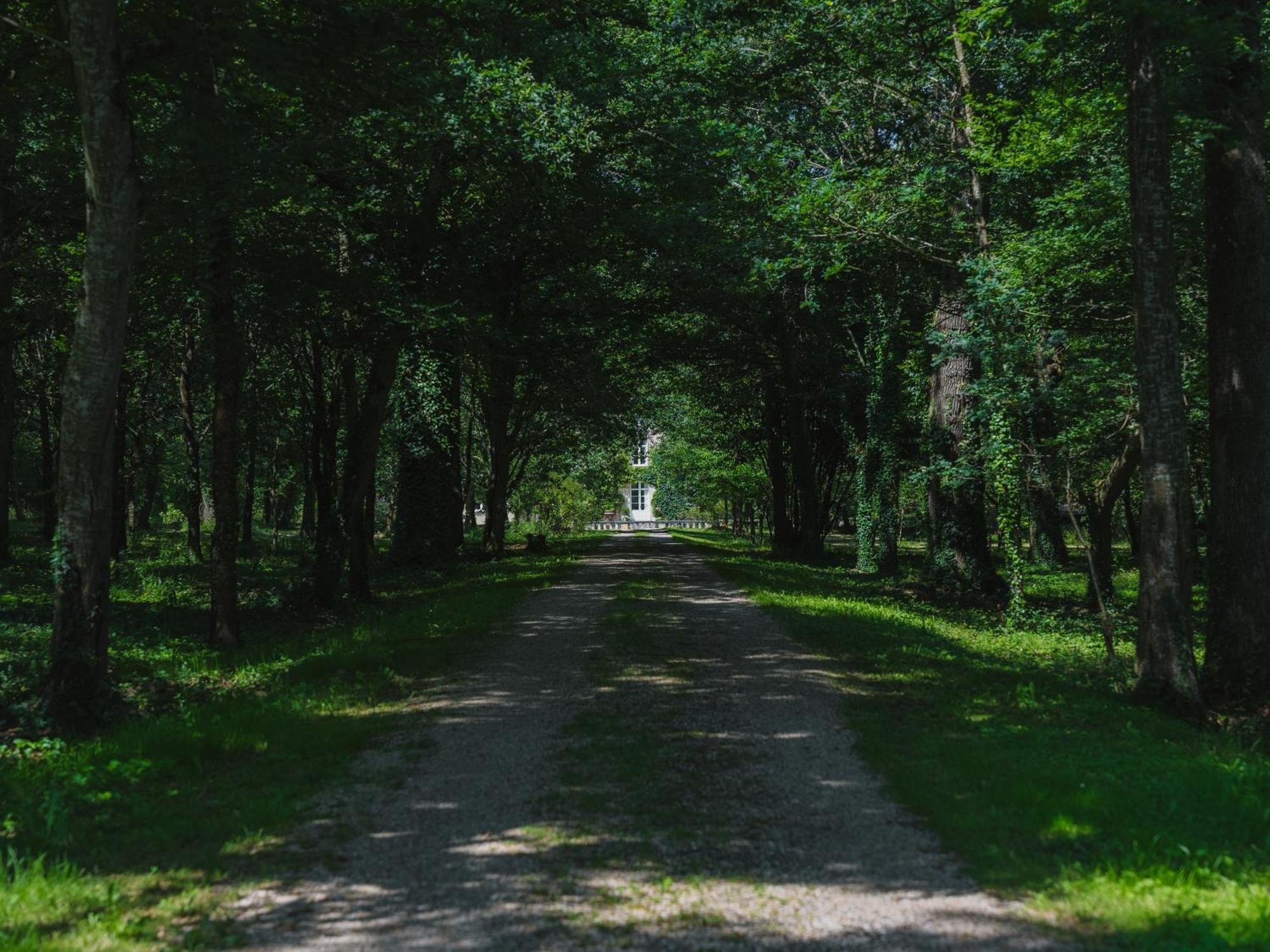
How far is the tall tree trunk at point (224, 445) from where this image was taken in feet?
39.0

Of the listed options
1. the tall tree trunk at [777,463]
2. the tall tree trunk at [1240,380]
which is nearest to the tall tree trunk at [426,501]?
the tall tree trunk at [777,463]

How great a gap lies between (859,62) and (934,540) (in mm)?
9535

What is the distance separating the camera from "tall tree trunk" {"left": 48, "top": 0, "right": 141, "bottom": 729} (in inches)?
302

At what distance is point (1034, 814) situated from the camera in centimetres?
524

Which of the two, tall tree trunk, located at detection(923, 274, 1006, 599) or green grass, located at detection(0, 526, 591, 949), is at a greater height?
tall tree trunk, located at detection(923, 274, 1006, 599)

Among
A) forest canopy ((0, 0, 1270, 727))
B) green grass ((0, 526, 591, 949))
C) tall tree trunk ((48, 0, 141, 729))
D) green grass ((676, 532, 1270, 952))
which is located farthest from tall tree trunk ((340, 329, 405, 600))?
green grass ((676, 532, 1270, 952))

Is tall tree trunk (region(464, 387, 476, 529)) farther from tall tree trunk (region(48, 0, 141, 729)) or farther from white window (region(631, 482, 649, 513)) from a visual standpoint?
white window (region(631, 482, 649, 513))

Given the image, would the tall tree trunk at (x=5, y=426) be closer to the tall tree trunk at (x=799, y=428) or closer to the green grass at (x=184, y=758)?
the green grass at (x=184, y=758)

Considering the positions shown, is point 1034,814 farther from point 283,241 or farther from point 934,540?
point 934,540

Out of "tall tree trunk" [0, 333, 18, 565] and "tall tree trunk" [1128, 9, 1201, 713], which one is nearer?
"tall tree trunk" [1128, 9, 1201, 713]

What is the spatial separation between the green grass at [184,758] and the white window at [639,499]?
92757 mm

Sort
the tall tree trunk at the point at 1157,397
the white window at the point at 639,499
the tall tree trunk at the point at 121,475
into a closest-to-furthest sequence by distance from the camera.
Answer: the tall tree trunk at the point at 1157,397 < the tall tree trunk at the point at 121,475 < the white window at the point at 639,499

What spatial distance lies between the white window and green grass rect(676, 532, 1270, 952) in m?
95.5

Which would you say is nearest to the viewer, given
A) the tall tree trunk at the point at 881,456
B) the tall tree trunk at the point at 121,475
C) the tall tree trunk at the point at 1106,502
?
the tall tree trunk at the point at 1106,502
